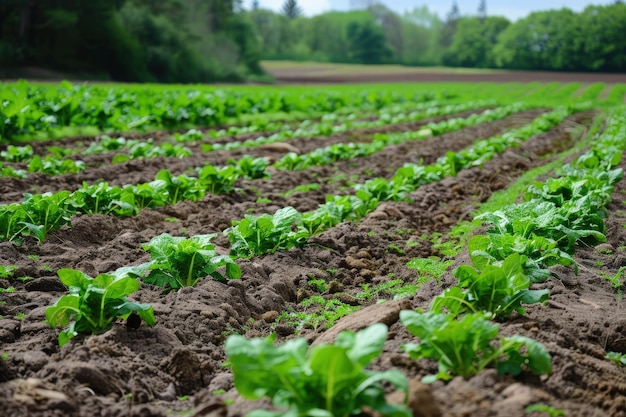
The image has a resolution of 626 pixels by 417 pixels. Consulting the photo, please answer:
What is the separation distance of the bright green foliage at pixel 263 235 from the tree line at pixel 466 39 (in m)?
60.0

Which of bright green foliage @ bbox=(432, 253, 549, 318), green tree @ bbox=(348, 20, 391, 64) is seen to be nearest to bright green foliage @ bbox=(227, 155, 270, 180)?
bright green foliage @ bbox=(432, 253, 549, 318)

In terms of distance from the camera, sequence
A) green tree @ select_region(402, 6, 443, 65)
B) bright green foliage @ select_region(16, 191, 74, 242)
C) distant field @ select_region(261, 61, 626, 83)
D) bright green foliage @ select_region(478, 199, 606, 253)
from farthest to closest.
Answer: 1. green tree @ select_region(402, 6, 443, 65)
2. distant field @ select_region(261, 61, 626, 83)
3. bright green foliage @ select_region(16, 191, 74, 242)
4. bright green foliage @ select_region(478, 199, 606, 253)

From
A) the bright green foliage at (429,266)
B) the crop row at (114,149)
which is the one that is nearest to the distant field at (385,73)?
the crop row at (114,149)

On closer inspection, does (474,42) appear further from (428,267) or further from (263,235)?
(263,235)

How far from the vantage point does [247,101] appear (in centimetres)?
2116

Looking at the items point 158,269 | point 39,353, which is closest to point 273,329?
point 158,269

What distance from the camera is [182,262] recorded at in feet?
15.8

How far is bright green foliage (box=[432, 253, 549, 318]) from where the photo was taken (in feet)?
12.3

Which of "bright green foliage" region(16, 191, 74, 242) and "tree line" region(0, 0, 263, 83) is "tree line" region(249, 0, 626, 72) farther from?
"bright green foliage" region(16, 191, 74, 242)

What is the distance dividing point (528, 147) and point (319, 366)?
12.0 meters

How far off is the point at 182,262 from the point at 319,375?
2356mm

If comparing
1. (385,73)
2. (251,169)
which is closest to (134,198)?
(251,169)

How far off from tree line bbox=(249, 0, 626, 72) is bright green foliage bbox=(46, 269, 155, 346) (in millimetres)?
62040

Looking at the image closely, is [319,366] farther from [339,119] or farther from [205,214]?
[339,119]
